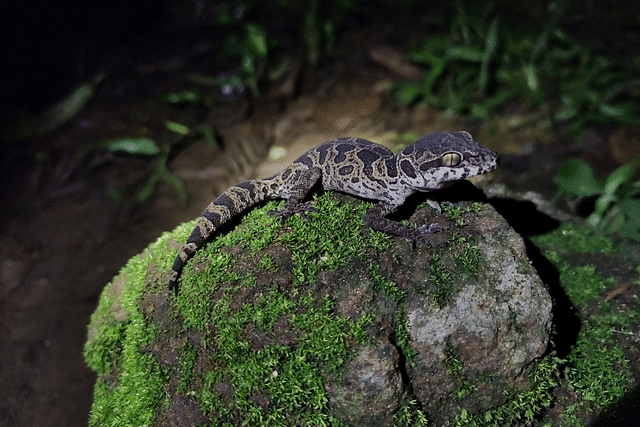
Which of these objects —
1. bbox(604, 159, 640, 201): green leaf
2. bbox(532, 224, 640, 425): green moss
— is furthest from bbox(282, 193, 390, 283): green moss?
bbox(604, 159, 640, 201): green leaf

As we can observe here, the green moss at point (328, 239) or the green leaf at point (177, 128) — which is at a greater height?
the green moss at point (328, 239)

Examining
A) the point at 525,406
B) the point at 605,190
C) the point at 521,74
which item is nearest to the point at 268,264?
the point at 525,406

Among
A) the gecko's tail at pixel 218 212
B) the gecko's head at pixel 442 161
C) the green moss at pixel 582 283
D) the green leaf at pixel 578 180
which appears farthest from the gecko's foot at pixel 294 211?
the green leaf at pixel 578 180

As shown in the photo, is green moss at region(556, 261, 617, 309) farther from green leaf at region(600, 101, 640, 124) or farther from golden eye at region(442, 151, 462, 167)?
green leaf at region(600, 101, 640, 124)

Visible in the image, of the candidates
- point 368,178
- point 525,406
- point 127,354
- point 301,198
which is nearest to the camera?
point 525,406

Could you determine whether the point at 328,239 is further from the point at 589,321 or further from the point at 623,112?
the point at 623,112

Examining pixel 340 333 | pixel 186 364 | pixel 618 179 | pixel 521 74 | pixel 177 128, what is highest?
pixel 521 74

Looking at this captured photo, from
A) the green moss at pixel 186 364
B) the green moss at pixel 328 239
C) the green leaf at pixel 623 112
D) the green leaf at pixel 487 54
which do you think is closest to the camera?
the green moss at pixel 186 364

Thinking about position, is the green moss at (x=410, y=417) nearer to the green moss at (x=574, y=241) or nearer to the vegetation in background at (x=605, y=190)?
the green moss at (x=574, y=241)

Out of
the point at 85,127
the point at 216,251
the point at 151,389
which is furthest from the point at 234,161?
the point at 151,389
